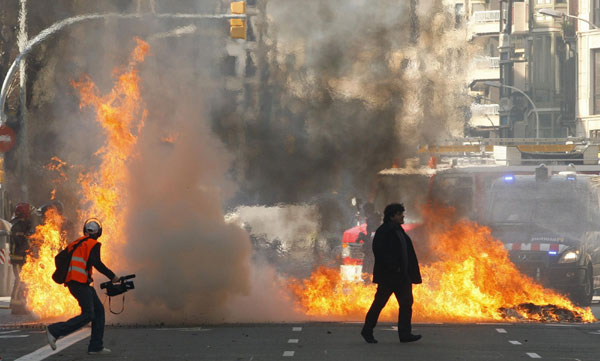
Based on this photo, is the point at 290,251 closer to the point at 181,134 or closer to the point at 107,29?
the point at 107,29

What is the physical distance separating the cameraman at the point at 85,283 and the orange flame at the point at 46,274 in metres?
4.56

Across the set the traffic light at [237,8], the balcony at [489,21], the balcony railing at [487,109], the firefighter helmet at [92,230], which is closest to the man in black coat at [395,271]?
the firefighter helmet at [92,230]

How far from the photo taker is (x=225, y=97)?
70.1 feet

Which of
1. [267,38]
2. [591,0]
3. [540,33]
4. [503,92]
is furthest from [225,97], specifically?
[503,92]

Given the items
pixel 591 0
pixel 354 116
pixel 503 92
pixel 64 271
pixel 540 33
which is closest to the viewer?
pixel 64 271

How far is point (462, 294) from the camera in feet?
55.4

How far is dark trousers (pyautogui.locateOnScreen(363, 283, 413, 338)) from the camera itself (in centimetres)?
1315

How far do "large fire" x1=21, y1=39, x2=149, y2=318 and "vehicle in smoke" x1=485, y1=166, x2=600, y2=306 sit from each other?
633 centimetres

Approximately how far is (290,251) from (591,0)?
138 ft

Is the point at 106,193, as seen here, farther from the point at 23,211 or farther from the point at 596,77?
the point at 596,77

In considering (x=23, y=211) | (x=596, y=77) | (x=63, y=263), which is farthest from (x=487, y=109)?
(x=63, y=263)

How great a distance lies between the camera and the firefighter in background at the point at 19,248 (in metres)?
18.3

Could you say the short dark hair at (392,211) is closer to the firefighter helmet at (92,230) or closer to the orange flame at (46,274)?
the firefighter helmet at (92,230)

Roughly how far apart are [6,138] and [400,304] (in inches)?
435
